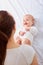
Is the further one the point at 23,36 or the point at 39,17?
the point at 39,17

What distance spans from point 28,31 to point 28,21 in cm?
11

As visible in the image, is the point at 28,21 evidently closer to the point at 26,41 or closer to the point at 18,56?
the point at 26,41

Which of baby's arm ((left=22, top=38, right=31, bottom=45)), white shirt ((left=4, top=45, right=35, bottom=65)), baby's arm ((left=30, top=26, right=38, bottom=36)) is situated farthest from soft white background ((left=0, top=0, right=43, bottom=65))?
white shirt ((left=4, top=45, right=35, bottom=65))

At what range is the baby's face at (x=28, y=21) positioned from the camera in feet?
5.79

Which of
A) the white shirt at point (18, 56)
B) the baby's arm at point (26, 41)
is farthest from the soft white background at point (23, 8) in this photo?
the white shirt at point (18, 56)

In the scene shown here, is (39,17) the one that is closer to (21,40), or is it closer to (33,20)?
(33,20)

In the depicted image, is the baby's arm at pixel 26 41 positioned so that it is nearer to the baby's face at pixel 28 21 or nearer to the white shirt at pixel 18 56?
the baby's face at pixel 28 21

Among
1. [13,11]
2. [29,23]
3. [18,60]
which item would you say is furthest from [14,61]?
[13,11]

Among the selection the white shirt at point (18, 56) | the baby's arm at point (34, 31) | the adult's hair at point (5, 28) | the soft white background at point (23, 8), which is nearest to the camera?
the adult's hair at point (5, 28)

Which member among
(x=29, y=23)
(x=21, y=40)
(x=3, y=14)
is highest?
(x=3, y=14)

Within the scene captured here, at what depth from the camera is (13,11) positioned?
1923mm

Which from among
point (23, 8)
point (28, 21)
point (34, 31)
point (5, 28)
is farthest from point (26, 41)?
point (5, 28)

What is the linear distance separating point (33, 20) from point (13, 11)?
0.27 meters

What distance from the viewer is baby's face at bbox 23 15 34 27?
177 cm
